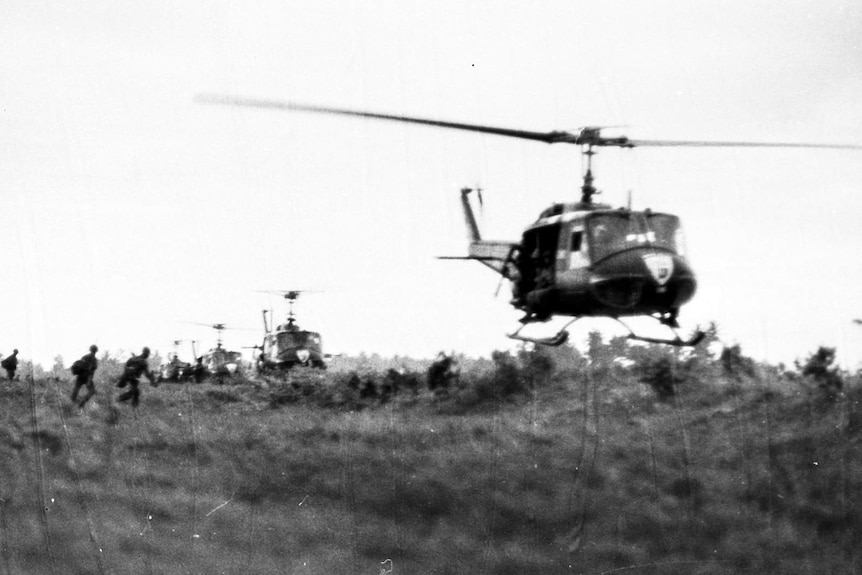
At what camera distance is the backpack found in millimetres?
12609

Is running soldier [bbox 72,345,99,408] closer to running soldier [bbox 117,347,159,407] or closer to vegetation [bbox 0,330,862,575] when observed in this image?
vegetation [bbox 0,330,862,575]

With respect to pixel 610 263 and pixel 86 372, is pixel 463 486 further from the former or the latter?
pixel 86 372

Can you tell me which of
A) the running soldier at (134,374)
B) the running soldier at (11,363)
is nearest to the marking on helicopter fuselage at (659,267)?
the running soldier at (134,374)

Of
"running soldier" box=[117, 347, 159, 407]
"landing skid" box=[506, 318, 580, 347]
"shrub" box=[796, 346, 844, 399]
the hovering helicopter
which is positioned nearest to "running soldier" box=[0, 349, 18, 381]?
"running soldier" box=[117, 347, 159, 407]

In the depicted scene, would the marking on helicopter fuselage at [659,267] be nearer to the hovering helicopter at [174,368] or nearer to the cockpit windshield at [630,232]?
the cockpit windshield at [630,232]

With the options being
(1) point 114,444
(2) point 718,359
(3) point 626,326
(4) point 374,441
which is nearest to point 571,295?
(3) point 626,326

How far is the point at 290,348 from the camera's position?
22078mm

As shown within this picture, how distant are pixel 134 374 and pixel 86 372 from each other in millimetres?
607

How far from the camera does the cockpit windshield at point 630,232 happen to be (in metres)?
10.4

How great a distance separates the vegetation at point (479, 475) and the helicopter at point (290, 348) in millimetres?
8738

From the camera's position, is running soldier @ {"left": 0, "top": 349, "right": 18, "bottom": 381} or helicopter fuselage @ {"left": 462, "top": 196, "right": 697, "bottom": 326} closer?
helicopter fuselage @ {"left": 462, "top": 196, "right": 697, "bottom": 326}

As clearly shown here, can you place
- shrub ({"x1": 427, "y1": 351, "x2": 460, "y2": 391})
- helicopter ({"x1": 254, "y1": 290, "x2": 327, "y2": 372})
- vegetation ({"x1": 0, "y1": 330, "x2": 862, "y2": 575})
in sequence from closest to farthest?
vegetation ({"x1": 0, "y1": 330, "x2": 862, "y2": 575})
shrub ({"x1": 427, "y1": 351, "x2": 460, "y2": 391})
helicopter ({"x1": 254, "y1": 290, "x2": 327, "y2": 372})

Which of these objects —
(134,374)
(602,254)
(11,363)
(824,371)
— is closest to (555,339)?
(602,254)

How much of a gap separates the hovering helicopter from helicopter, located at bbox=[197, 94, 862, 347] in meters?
5.65
